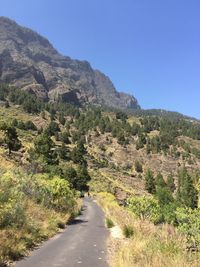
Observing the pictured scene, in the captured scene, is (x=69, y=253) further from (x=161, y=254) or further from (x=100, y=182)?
(x=100, y=182)

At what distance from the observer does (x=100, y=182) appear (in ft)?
339

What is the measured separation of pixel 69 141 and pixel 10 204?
138 meters

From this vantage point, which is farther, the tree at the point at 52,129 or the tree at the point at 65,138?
the tree at the point at 52,129

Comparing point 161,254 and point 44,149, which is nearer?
point 161,254

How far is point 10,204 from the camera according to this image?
50.1ft

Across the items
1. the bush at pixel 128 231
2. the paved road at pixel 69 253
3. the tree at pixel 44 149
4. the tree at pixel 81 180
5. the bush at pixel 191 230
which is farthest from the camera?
the tree at pixel 81 180

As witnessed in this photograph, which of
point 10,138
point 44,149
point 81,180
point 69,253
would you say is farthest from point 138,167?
point 69,253

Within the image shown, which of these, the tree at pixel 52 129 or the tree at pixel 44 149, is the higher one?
the tree at pixel 52 129

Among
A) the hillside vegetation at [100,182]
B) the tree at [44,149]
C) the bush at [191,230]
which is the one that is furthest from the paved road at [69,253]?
the tree at [44,149]

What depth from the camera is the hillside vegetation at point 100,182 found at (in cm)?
1402

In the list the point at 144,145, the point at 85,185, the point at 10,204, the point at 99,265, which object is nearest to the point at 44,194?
the point at 10,204

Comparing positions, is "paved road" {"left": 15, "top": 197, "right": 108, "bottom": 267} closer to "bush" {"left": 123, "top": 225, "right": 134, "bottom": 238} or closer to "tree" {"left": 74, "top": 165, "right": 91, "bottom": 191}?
"bush" {"left": 123, "top": 225, "right": 134, "bottom": 238}

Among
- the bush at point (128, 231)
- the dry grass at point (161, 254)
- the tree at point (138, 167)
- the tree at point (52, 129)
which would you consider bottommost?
the bush at point (128, 231)

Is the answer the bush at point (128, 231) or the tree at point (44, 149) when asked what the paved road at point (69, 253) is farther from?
the tree at point (44, 149)
